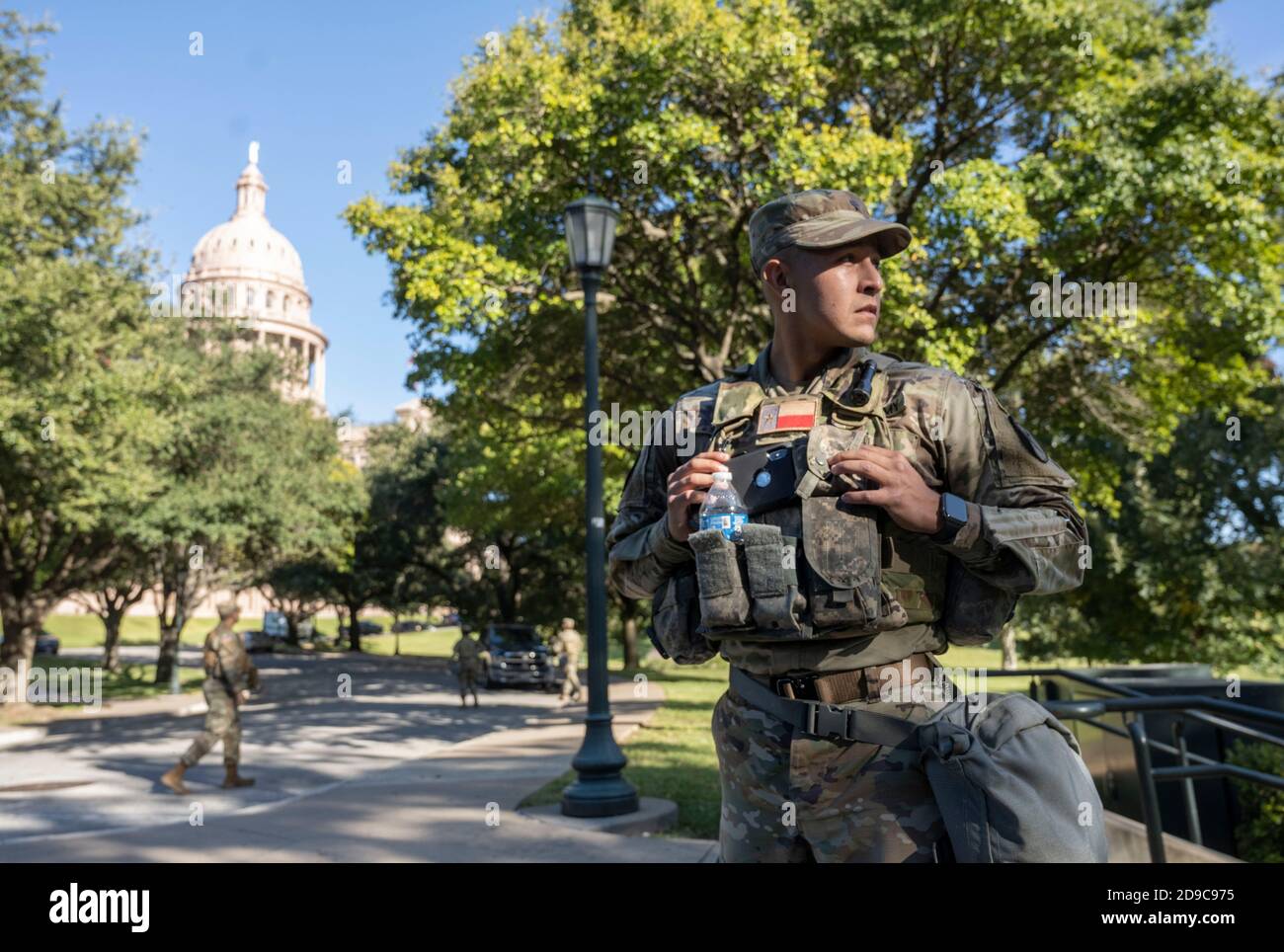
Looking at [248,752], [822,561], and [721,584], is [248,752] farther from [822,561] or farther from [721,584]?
[822,561]

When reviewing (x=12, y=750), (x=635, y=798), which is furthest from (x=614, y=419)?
(x=12, y=750)

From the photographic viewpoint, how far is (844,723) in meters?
2.28

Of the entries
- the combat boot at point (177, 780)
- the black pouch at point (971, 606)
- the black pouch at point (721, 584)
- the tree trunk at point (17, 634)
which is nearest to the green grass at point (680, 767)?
the black pouch at point (971, 606)

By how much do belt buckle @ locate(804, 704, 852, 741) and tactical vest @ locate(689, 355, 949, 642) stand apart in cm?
16

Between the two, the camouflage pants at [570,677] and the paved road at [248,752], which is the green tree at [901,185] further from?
the camouflage pants at [570,677]

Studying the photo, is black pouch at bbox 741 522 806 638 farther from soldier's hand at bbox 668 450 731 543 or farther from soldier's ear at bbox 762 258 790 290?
soldier's ear at bbox 762 258 790 290

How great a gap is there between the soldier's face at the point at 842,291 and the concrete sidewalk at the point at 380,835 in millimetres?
5259

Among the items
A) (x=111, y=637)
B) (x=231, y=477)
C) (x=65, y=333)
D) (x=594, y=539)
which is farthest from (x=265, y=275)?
(x=594, y=539)

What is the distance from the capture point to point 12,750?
15.4 metres

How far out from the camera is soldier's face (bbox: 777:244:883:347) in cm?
250

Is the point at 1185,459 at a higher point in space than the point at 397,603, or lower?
higher

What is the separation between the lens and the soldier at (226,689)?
10656mm

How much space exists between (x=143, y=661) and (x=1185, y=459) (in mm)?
42855
